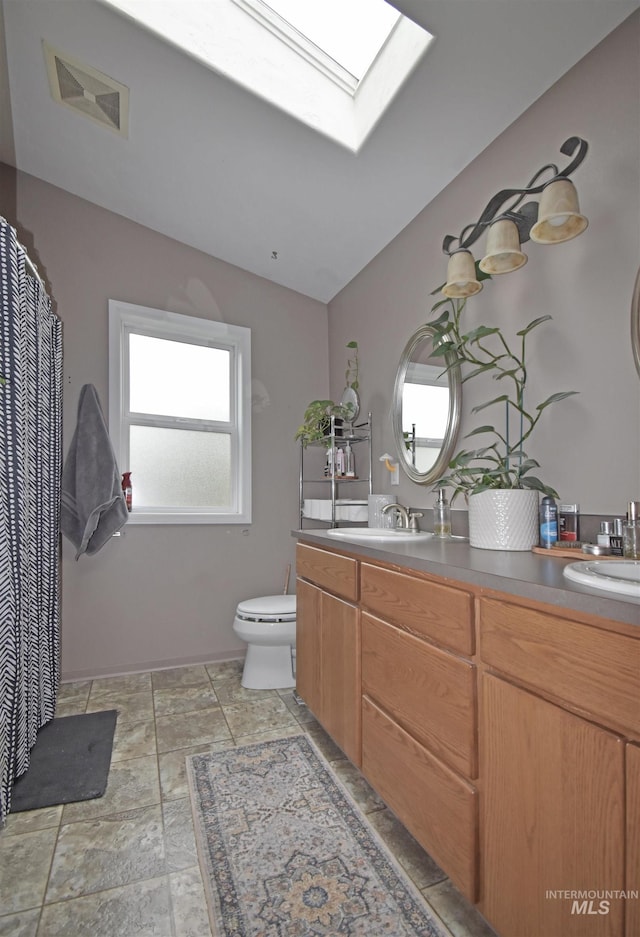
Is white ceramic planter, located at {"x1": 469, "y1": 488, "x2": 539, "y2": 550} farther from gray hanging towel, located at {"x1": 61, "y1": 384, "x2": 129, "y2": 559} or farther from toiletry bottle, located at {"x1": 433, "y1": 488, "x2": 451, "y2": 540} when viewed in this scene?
gray hanging towel, located at {"x1": 61, "y1": 384, "x2": 129, "y2": 559}

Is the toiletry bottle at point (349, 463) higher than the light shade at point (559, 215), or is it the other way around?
the light shade at point (559, 215)

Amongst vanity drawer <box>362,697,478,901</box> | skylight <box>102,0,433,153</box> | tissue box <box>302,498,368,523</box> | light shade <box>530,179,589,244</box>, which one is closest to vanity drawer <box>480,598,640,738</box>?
vanity drawer <box>362,697,478,901</box>

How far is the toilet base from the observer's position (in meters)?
2.51

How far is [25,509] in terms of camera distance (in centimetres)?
169

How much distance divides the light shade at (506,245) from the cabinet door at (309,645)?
138 centimetres

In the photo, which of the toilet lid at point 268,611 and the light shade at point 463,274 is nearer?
the light shade at point 463,274

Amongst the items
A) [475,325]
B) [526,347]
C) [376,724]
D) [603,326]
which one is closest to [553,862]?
[376,724]

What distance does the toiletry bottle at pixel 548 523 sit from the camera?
1428 millimetres

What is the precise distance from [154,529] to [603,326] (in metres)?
2.43

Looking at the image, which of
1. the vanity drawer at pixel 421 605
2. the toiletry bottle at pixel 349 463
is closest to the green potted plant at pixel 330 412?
the toiletry bottle at pixel 349 463

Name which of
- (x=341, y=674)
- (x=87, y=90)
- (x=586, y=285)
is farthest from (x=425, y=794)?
(x=87, y=90)

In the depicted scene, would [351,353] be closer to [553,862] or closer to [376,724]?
[376,724]

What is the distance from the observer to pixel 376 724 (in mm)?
1483

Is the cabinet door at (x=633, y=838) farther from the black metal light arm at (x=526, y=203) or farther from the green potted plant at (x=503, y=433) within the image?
the black metal light arm at (x=526, y=203)
